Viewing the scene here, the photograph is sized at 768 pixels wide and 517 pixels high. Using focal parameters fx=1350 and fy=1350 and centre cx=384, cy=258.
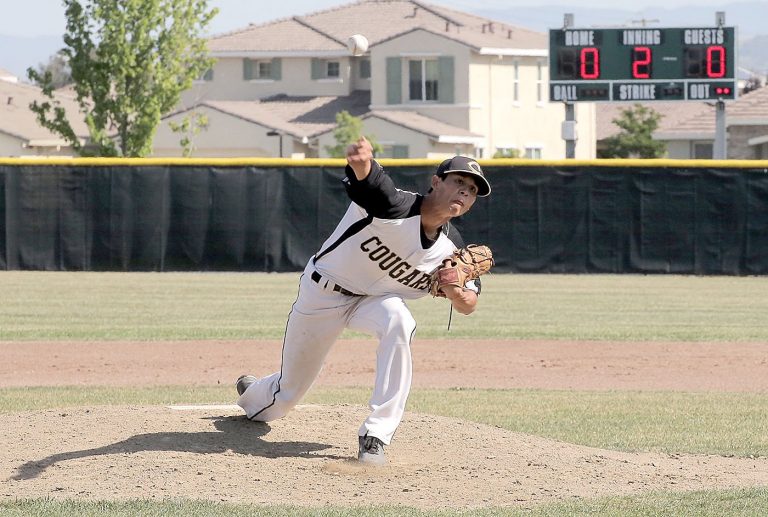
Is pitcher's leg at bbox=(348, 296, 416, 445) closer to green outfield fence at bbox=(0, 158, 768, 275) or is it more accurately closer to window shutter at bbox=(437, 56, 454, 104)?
green outfield fence at bbox=(0, 158, 768, 275)

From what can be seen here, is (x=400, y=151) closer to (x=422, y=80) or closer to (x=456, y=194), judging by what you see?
(x=422, y=80)

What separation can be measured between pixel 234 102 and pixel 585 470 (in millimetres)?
43150

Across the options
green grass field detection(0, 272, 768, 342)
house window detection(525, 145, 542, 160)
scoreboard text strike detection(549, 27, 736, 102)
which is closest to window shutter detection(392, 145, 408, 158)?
house window detection(525, 145, 542, 160)

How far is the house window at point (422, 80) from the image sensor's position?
46281mm

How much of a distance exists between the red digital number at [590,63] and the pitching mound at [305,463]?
1607 centimetres

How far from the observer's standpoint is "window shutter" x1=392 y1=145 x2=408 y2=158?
143ft

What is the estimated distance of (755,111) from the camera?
39.3m

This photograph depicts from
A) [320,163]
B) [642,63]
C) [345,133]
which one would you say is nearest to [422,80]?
[345,133]

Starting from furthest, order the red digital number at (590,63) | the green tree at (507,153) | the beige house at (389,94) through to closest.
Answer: the beige house at (389,94)
the green tree at (507,153)
the red digital number at (590,63)

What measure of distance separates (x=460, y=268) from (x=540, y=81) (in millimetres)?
42619

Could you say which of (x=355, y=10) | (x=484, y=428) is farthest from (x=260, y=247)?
(x=355, y=10)

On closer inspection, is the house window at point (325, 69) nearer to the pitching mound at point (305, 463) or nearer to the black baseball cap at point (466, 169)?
the pitching mound at point (305, 463)

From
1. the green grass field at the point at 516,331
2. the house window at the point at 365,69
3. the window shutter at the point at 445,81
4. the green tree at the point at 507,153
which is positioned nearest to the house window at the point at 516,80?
the green tree at the point at 507,153

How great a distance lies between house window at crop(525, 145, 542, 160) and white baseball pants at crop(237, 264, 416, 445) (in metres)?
41.6
